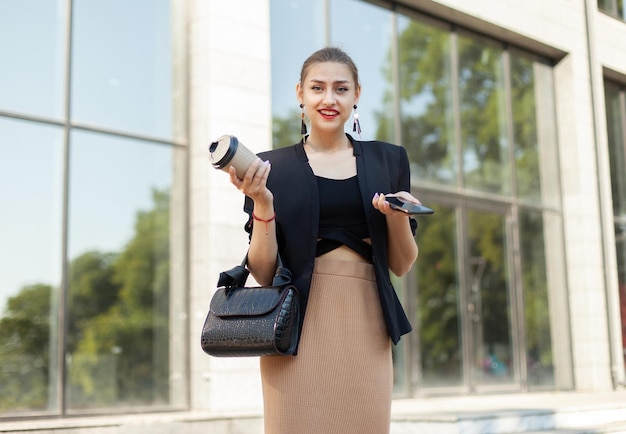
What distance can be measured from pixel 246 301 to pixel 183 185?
5.91 m

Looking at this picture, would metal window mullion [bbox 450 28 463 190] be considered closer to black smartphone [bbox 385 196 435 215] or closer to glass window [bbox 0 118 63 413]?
glass window [bbox 0 118 63 413]

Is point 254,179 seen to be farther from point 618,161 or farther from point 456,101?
point 618,161

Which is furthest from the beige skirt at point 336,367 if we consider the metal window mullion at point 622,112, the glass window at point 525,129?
the metal window mullion at point 622,112

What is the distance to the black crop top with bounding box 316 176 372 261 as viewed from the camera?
211 cm

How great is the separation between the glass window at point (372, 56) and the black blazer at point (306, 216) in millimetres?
7443

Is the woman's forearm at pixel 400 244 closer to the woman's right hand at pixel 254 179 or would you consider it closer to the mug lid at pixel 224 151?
the woman's right hand at pixel 254 179

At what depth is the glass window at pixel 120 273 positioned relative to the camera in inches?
305

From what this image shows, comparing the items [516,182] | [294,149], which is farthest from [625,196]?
[294,149]

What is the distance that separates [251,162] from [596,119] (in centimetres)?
1130

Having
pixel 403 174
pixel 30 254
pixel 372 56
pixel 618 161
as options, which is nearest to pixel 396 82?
pixel 372 56

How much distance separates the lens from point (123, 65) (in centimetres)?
804

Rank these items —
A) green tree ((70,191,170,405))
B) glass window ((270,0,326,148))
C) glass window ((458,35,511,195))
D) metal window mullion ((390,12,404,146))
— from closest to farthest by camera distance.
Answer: green tree ((70,191,170,405)) → glass window ((270,0,326,148)) → metal window mullion ((390,12,404,146)) → glass window ((458,35,511,195))

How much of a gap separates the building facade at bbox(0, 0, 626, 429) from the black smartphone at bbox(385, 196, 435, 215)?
536 cm

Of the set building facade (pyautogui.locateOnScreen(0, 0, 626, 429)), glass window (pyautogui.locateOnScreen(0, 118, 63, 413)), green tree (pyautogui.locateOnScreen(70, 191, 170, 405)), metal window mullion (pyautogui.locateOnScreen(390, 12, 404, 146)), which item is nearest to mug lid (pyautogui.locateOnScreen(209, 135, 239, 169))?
building facade (pyautogui.locateOnScreen(0, 0, 626, 429))
